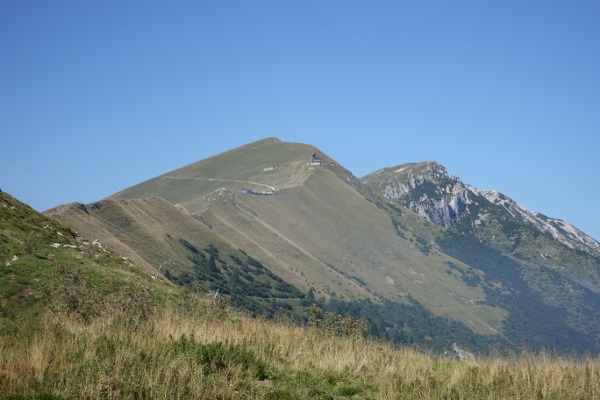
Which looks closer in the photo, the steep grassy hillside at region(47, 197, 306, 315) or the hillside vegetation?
the hillside vegetation

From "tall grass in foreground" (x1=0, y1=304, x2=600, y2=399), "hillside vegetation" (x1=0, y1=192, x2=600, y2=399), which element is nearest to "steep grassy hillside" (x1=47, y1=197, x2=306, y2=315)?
"hillside vegetation" (x1=0, y1=192, x2=600, y2=399)

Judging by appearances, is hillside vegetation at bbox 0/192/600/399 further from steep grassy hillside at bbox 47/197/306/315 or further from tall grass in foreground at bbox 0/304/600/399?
steep grassy hillside at bbox 47/197/306/315

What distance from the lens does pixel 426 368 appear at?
38.5 feet

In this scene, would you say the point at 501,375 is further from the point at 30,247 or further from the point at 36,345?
the point at 30,247

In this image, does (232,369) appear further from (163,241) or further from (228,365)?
(163,241)

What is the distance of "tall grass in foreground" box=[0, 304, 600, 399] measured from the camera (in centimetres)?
830

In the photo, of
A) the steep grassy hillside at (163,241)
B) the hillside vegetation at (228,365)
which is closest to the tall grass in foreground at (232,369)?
the hillside vegetation at (228,365)

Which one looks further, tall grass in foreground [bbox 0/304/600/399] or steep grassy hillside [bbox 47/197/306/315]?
steep grassy hillside [bbox 47/197/306/315]

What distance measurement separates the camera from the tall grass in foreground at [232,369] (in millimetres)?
8305

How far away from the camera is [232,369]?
31.2 feet

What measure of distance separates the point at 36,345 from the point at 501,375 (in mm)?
8519

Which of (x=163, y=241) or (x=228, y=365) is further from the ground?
(x=163, y=241)

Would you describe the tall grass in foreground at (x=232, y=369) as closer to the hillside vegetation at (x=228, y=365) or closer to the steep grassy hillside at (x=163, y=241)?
the hillside vegetation at (x=228, y=365)

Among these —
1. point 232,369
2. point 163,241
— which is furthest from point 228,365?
point 163,241
